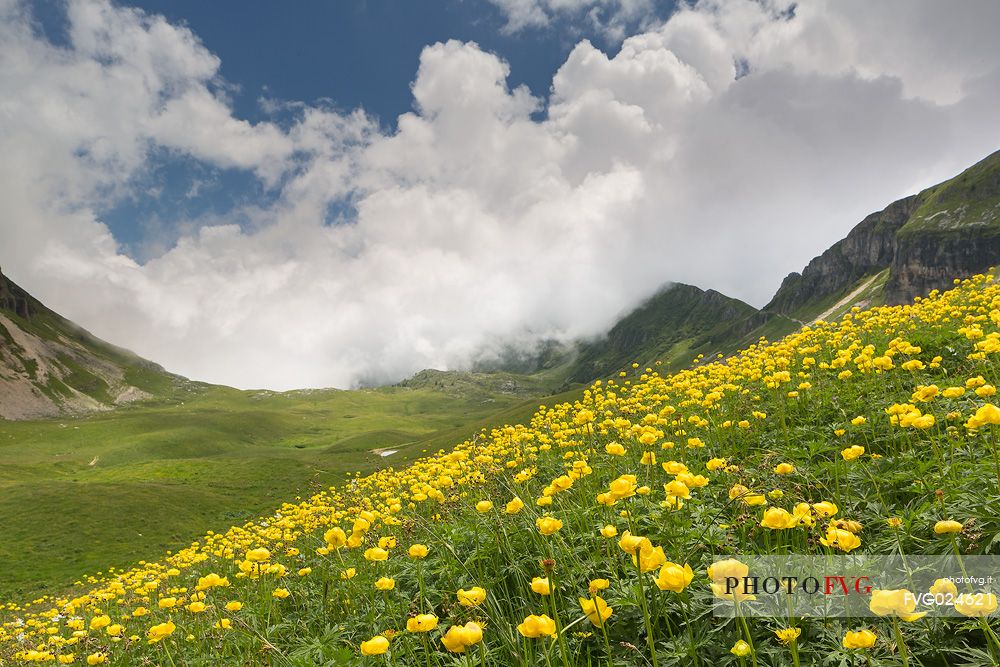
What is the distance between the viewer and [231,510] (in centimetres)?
5897

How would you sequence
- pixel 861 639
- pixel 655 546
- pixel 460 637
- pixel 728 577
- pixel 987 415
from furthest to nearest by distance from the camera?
pixel 655 546, pixel 987 415, pixel 728 577, pixel 460 637, pixel 861 639

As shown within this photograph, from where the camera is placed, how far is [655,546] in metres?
5.92

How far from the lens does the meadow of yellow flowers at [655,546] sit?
3.87 m

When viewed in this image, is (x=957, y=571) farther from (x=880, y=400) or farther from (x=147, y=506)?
(x=147, y=506)

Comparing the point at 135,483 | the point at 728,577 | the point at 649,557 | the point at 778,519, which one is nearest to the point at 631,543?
the point at 649,557

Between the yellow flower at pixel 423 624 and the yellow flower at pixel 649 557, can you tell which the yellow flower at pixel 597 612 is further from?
the yellow flower at pixel 423 624

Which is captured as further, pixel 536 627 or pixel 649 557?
pixel 649 557

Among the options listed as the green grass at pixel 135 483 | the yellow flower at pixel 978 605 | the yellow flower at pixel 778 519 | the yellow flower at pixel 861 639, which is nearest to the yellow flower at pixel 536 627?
the yellow flower at pixel 861 639

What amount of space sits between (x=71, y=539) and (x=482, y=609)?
205 feet

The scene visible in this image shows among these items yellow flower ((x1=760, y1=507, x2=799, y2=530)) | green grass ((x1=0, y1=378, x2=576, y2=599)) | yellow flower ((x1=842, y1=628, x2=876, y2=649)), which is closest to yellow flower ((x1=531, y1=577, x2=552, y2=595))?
yellow flower ((x1=760, y1=507, x2=799, y2=530))

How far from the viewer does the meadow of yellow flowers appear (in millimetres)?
3865

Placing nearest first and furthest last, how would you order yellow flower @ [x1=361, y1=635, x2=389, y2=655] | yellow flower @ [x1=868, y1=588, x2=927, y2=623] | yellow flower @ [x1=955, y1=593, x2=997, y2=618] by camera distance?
yellow flower @ [x1=868, y1=588, x2=927, y2=623]
yellow flower @ [x1=955, y1=593, x2=997, y2=618]
yellow flower @ [x1=361, y1=635, x2=389, y2=655]

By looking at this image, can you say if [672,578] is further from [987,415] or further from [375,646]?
[987,415]

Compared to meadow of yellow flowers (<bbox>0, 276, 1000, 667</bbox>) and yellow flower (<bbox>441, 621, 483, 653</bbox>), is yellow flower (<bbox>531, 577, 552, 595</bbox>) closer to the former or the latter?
meadow of yellow flowers (<bbox>0, 276, 1000, 667</bbox>)
